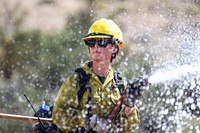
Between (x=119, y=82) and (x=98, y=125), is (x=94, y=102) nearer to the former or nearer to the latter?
(x=98, y=125)

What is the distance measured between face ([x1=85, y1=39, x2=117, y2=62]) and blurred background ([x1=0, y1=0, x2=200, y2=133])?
6.82 metres

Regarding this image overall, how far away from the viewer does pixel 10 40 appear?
16.5 metres

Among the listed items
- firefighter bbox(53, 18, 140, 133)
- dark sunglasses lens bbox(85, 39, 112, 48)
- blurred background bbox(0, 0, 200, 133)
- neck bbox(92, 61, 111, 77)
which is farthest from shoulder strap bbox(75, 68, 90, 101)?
blurred background bbox(0, 0, 200, 133)

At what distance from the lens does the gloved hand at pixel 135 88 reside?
4.73 meters

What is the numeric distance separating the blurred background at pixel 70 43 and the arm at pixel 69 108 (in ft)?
22.9

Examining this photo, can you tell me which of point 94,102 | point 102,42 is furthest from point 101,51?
point 94,102

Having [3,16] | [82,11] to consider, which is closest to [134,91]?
[82,11]

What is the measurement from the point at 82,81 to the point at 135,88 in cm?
44

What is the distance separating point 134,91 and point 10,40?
1205 cm

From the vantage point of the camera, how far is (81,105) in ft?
16.1

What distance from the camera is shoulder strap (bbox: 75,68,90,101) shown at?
4.87 metres

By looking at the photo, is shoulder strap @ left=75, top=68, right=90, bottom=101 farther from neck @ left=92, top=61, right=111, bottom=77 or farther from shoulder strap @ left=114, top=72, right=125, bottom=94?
shoulder strap @ left=114, top=72, right=125, bottom=94

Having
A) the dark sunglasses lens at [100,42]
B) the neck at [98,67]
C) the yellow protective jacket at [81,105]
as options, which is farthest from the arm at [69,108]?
the dark sunglasses lens at [100,42]

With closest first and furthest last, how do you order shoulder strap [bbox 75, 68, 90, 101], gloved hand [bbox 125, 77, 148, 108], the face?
1. gloved hand [bbox 125, 77, 148, 108]
2. shoulder strap [bbox 75, 68, 90, 101]
3. the face
